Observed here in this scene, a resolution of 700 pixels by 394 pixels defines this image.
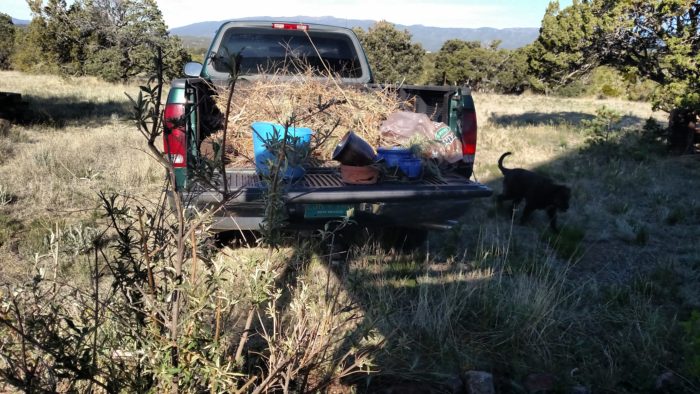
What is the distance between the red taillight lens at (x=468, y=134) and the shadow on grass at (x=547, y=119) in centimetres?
1072

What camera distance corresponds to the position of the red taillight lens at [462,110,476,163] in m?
4.45

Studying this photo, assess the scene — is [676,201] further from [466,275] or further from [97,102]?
[97,102]

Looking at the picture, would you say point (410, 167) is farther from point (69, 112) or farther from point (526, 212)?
point (69, 112)

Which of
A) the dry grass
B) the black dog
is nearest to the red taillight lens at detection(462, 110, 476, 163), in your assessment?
the black dog

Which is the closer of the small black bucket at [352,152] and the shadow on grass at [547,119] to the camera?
the small black bucket at [352,152]

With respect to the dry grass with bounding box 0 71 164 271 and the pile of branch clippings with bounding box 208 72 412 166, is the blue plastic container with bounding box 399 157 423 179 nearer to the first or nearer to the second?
the pile of branch clippings with bounding box 208 72 412 166

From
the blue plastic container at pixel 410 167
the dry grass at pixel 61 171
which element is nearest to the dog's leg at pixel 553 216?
the blue plastic container at pixel 410 167

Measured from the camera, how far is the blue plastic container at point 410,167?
4.04 meters

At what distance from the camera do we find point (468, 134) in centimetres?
448

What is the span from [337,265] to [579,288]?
1783 mm

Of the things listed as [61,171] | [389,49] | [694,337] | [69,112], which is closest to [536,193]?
[694,337]

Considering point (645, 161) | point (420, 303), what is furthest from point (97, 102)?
point (420, 303)

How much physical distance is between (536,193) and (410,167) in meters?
2.39

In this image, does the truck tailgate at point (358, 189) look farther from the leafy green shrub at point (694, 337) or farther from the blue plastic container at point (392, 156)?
the leafy green shrub at point (694, 337)
